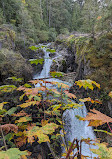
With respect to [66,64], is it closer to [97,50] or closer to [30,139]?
[97,50]

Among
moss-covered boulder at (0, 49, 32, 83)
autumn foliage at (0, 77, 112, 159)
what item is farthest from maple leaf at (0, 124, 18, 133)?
moss-covered boulder at (0, 49, 32, 83)

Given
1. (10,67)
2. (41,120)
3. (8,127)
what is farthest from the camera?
(10,67)

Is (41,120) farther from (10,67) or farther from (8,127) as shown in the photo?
(10,67)

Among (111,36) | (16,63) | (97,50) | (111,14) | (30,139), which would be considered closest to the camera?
(30,139)

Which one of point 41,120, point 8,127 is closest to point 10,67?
point 41,120

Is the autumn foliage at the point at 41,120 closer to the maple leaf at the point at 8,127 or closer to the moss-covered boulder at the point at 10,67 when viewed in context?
the maple leaf at the point at 8,127

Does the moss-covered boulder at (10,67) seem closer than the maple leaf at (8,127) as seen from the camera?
No

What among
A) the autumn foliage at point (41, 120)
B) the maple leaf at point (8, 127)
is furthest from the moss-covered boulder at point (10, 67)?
the maple leaf at point (8, 127)

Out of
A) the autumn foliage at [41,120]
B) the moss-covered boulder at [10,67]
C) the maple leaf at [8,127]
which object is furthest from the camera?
the moss-covered boulder at [10,67]

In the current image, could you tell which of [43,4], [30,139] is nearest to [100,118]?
[30,139]

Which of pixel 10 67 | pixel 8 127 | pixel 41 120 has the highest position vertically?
pixel 8 127

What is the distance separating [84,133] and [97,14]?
5.97 metres

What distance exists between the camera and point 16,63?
20.1 feet

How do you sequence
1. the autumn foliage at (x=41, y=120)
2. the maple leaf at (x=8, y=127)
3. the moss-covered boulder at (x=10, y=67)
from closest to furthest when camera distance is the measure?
the autumn foliage at (x=41, y=120)
the maple leaf at (x=8, y=127)
the moss-covered boulder at (x=10, y=67)
